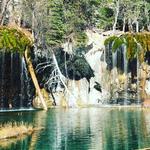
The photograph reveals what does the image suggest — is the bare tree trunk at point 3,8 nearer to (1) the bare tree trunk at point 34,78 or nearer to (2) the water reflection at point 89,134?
(1) the bare tree trunk at point 34,78

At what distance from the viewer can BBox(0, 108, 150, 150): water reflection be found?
2902 cm

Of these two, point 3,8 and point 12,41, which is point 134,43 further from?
point 3,8

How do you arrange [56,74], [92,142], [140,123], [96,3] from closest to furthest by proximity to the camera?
[92,142]
[140,123]
[56,74]
[96,3]

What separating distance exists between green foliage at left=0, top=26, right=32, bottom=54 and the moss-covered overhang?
1209 cm

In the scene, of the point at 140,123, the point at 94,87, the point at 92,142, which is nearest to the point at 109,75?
the point at 94,87

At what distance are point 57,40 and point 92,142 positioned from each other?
114 ft

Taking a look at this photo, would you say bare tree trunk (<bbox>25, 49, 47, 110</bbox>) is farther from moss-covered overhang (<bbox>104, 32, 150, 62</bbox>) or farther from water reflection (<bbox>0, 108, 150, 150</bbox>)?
water reflection (<bbox>0, 108, 150, 150</bbox>)

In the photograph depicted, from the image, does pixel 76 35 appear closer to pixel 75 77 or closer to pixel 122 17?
pixel 75 77

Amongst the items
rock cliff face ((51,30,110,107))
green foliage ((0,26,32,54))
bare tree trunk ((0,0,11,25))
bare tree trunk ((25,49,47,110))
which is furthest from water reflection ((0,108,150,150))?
rock cliff face ((51,30,110,107))

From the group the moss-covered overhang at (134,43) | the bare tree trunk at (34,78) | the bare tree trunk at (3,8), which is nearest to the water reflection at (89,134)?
the bare tree trunk at (34,78)

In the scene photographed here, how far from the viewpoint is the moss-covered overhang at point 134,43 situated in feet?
212

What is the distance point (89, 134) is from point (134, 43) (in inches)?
1283

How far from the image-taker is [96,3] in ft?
241

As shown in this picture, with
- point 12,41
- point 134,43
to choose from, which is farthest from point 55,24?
point 134,43
